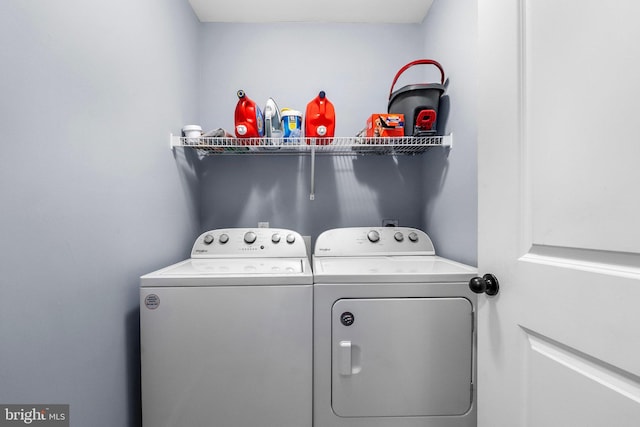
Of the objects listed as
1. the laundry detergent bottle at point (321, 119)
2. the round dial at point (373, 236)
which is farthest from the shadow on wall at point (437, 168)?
the laundry detergent bottle at point (321, 119)

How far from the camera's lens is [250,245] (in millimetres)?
1717

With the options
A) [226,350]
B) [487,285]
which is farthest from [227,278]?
[487,285]

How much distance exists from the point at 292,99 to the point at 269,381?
1716mm

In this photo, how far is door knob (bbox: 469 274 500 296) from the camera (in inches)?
33.3

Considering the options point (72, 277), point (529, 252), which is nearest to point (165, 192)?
point (72, 277)

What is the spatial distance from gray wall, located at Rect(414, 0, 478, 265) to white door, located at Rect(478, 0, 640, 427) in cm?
52

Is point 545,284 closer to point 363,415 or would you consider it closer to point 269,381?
point 363,415

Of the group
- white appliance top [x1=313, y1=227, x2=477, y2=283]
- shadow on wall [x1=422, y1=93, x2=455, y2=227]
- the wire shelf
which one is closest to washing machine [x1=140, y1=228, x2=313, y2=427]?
white appliance top [x1=313, y1=227, x2=477, y2=283]

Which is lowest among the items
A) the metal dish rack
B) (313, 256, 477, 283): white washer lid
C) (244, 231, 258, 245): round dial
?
(313, 256, 477, 283): white washer lid

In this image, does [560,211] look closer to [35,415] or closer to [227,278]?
[227,278]

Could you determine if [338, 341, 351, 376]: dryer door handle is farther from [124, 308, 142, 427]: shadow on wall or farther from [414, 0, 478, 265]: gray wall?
[124, 308, 142, 427]: shadow on wall

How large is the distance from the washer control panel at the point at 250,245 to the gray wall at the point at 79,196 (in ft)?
0.93

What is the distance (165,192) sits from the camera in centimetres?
148

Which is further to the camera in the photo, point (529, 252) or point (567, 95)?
point (529, 252)
